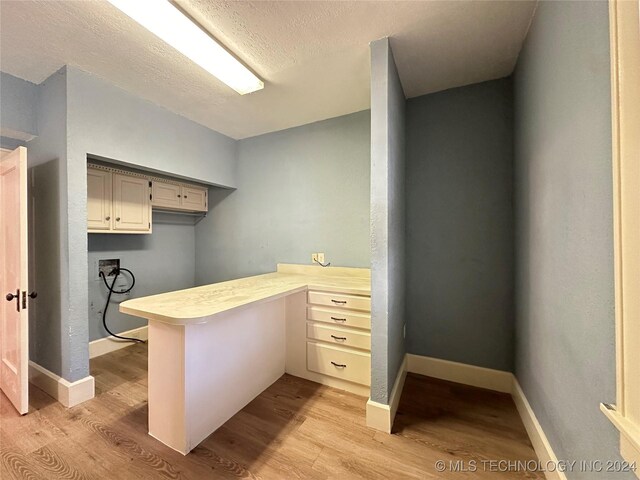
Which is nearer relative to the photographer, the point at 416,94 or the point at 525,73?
the point at 525,73

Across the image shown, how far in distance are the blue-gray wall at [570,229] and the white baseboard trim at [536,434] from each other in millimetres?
67

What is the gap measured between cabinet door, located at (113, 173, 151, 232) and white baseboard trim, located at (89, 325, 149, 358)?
49.4 inches

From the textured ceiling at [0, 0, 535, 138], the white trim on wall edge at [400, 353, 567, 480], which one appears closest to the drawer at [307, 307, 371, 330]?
the white trim on wall edge at [400, 353, 567, 480]

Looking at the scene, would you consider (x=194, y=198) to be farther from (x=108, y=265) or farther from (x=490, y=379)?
(x=490, y=379)

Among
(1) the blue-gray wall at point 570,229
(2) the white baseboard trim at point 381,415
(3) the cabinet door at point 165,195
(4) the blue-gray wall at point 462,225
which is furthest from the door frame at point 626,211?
(3) the cabinet door at point 165,195

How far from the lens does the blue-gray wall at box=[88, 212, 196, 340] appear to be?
275 centimetres

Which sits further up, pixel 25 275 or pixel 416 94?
pixel 416 94

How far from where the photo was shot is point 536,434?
1448 mm

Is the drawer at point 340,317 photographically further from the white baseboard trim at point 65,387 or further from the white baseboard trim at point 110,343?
the white baseboard trim at point 110,343

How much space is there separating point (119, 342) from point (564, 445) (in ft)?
12.6

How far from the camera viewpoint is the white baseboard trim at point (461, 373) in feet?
6.78

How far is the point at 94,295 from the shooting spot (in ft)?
9.00

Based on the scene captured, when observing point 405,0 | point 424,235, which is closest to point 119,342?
point 424,235

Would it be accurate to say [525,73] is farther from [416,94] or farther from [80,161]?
[80,161]
